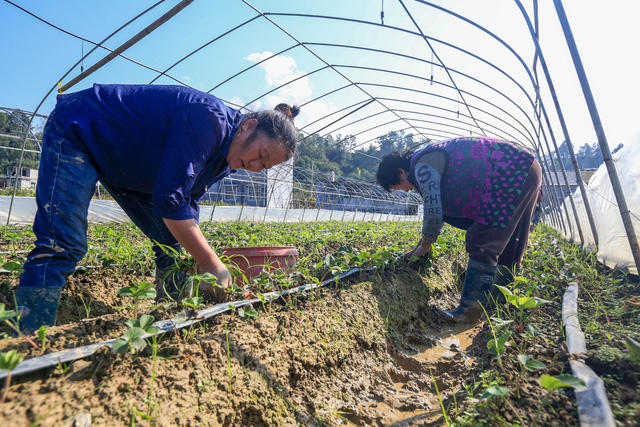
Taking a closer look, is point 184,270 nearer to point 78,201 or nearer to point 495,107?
point 78,201

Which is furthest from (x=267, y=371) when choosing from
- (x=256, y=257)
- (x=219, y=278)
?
(x=256, y=257)

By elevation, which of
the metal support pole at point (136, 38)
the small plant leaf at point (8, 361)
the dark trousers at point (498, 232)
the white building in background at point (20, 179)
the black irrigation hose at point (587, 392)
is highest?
the metal support pole at point (136, 38)

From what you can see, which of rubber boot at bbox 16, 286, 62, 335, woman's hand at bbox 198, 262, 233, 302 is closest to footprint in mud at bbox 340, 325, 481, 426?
woman's hand at bbox 198, 262, 233, 302

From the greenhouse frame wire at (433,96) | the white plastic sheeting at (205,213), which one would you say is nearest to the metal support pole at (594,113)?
the greenhouse frame wire at (433,96)

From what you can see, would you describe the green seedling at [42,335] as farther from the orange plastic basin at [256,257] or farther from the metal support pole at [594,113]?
the metal support pole at [594,113]

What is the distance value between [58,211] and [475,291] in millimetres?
2480

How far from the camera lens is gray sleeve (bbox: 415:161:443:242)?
2.56m

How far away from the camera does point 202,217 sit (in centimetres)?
1146

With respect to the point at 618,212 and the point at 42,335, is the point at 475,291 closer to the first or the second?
the point at 618,212

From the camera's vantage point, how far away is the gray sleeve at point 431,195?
2564 mm

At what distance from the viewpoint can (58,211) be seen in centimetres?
140

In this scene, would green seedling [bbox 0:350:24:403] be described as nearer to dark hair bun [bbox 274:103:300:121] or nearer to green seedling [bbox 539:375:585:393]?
green seedling [bbox 539:375:585:393]

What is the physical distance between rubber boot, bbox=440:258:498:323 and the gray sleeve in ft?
1.20

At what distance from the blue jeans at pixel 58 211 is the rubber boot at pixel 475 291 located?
2.34 metres
